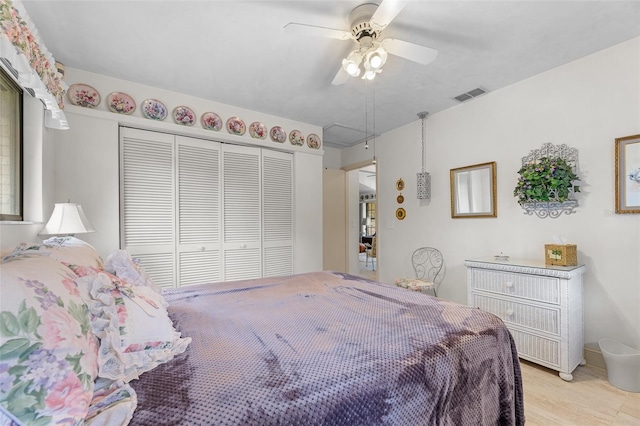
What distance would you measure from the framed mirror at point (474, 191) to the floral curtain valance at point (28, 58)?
350 centimetres

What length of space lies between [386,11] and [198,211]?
8.17 ft

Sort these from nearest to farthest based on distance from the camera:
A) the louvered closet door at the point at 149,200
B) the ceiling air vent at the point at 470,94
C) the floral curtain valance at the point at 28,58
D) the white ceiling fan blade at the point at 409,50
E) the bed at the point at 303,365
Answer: the bed at the point at 303,365, the floral curtain valance at the point at 28,58, the white ceiling fan blade at the point at 409,50, the louvered closet door at the point at 149,200, the ceiling air vent at the point at 470,94

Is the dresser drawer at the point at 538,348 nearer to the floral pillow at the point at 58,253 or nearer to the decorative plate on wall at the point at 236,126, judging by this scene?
the floral pillow at the point at 58,253

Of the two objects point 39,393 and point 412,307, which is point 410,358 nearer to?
point 412,307

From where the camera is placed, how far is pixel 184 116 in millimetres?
2846

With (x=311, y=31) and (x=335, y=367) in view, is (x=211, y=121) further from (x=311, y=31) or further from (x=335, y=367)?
(x=335, y=367)

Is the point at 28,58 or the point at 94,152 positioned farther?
the point at 94,152

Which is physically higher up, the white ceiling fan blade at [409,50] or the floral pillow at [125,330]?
the white ceiling fan blade at [409,50]

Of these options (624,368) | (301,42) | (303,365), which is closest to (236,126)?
(301,42)

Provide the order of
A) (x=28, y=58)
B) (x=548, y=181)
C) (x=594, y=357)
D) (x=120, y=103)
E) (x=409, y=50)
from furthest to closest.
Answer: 1. (x=120, y=103)
2. (x=548, y=181)
3. (x=594, y=357)
4. (x=409, y=50)
5. (x=28, y=58)

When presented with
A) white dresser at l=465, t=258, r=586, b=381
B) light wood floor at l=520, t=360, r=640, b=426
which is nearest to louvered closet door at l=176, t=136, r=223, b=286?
white dresser at l=465, t=258, r=586, b=381

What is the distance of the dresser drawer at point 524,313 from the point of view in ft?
6.60

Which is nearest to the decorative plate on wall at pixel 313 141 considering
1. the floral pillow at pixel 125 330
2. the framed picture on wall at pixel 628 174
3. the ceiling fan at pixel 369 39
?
the ceiling fan at pixel 369 39

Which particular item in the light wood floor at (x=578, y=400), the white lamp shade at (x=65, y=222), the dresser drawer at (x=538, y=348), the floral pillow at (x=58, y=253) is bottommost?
the light wood floor at (x=578, y=400)
